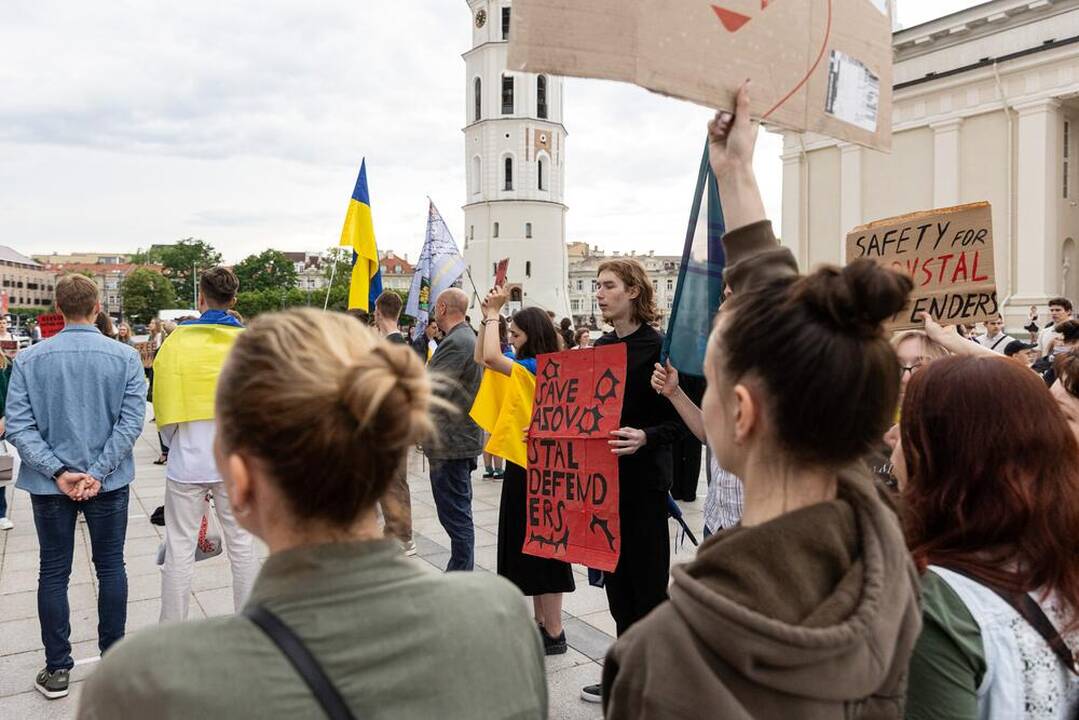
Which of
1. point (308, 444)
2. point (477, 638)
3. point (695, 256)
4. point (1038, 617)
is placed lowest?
point (1038, 617)

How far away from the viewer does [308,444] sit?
3.99 feet

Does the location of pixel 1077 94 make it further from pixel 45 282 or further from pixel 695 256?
pixel 45 282

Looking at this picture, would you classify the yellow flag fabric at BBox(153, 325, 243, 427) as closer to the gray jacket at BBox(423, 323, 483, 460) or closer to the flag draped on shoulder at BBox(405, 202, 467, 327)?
the gray jacket at BBox(423, 323, 483, 460)

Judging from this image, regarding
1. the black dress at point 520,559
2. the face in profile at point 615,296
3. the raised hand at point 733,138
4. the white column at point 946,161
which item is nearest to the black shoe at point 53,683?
the black dress at point 520,559

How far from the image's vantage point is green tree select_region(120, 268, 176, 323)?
105500 mm

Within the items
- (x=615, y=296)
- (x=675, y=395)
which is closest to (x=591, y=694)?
(x=675, y=395)

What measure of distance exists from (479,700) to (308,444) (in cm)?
47

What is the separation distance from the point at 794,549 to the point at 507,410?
12.9 ft

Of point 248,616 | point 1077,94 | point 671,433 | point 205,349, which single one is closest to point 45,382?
point 205,349

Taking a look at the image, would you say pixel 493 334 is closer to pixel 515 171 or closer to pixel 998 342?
pixel 998 342

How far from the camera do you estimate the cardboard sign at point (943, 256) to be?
4426 mm

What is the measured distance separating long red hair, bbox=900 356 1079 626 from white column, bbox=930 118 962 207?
32802 millimetres

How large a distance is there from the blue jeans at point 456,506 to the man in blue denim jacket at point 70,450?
2.03 m

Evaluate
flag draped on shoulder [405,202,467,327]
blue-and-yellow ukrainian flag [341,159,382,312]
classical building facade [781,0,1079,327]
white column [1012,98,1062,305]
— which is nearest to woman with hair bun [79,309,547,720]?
blue-and-yellow ukrainian flag [341,159,382,312]
